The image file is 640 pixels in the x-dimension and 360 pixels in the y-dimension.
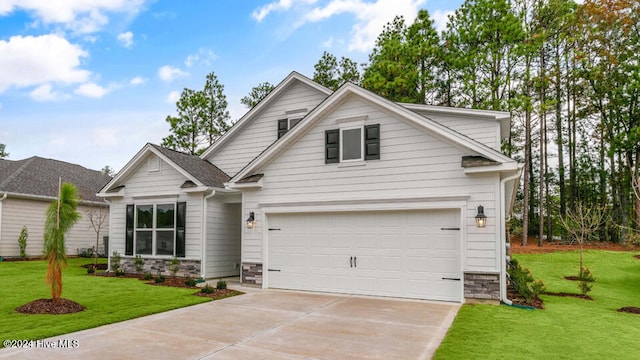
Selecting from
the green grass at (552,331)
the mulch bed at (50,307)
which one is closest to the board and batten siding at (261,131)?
the mulch bed at (50,307)

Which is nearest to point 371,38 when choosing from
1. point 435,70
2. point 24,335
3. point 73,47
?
point 435,70

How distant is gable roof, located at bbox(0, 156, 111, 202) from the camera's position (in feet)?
60.0

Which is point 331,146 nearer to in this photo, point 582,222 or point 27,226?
point 582,222

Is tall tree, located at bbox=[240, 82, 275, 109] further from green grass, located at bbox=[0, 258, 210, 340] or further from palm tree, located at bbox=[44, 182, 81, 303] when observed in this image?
palm tree, located at bbox=[44, 182, 81, 303]

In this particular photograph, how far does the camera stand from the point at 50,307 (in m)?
7.58

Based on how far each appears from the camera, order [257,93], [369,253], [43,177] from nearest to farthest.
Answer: [369,253] < [43,177] < [257,93]

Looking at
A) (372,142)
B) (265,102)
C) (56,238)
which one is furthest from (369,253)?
(265,102)

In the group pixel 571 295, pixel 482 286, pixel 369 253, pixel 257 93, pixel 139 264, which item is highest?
pixel 257 93

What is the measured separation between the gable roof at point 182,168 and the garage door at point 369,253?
9.81 ft

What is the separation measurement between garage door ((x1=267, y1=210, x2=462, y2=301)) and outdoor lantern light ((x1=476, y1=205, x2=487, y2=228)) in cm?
54

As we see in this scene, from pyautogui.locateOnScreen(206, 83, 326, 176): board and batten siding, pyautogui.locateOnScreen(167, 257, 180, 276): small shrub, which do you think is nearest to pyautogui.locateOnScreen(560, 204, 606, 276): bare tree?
pyautogui.locateOnScreen(206, 83, 326, 176): board and batten siding

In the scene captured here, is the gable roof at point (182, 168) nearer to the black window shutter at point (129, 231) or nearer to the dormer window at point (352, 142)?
the black window shutter at point (129, 231)

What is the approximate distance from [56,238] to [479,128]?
11093 mm

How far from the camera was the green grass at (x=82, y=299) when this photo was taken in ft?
21.1
